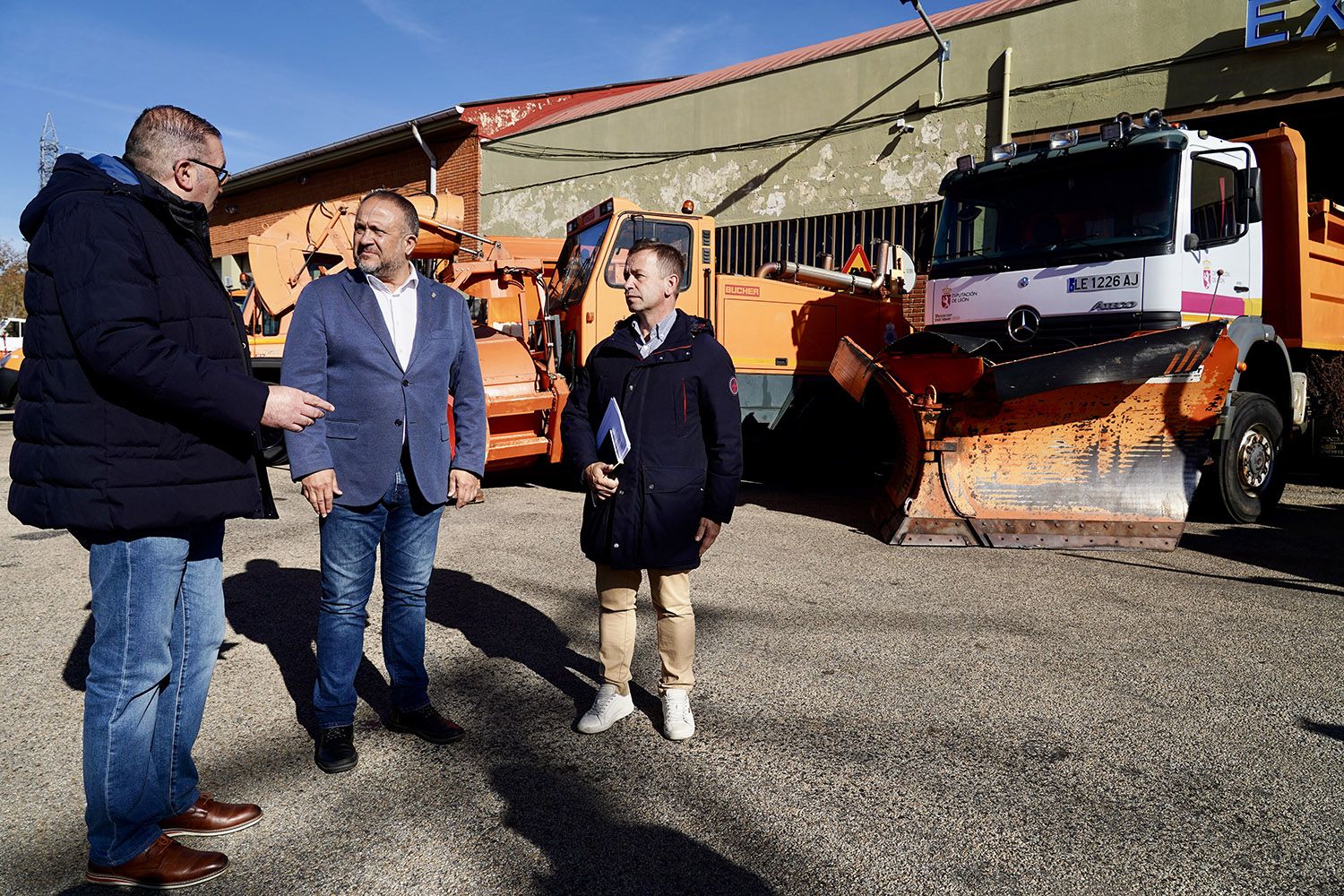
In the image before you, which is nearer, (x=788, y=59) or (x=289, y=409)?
(x=289, y=409)

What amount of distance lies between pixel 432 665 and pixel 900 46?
1303 centimetres

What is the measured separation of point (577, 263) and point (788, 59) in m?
9.60

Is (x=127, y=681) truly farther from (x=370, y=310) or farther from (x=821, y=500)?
(x=821, y=500)

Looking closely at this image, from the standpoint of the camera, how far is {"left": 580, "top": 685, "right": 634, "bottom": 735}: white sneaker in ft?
11.0

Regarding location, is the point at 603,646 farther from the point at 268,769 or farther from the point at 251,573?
the point at 251,573

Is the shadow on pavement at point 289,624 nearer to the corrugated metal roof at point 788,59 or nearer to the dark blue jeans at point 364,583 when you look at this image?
the dark blue jeans at point 364,583

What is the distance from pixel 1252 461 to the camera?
7551 millimetres

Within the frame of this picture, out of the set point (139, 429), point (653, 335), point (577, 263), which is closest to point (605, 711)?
point (653, 335)

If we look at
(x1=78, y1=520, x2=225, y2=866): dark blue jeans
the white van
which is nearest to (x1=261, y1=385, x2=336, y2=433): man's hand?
(x1=78, y1=520, x2=225, y2=866): dark blue jeans

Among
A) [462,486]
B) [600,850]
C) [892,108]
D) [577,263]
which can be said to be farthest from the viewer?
[892,108]

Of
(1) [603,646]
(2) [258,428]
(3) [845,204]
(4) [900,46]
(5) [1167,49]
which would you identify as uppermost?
(4) [900,46]

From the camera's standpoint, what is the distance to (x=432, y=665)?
4.06 metres

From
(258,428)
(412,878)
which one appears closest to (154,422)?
(258,428)

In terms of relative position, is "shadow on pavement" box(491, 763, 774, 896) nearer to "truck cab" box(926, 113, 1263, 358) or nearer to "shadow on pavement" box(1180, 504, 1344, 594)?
"shadow on pavement" box(1180, 504, 1344, 594)
